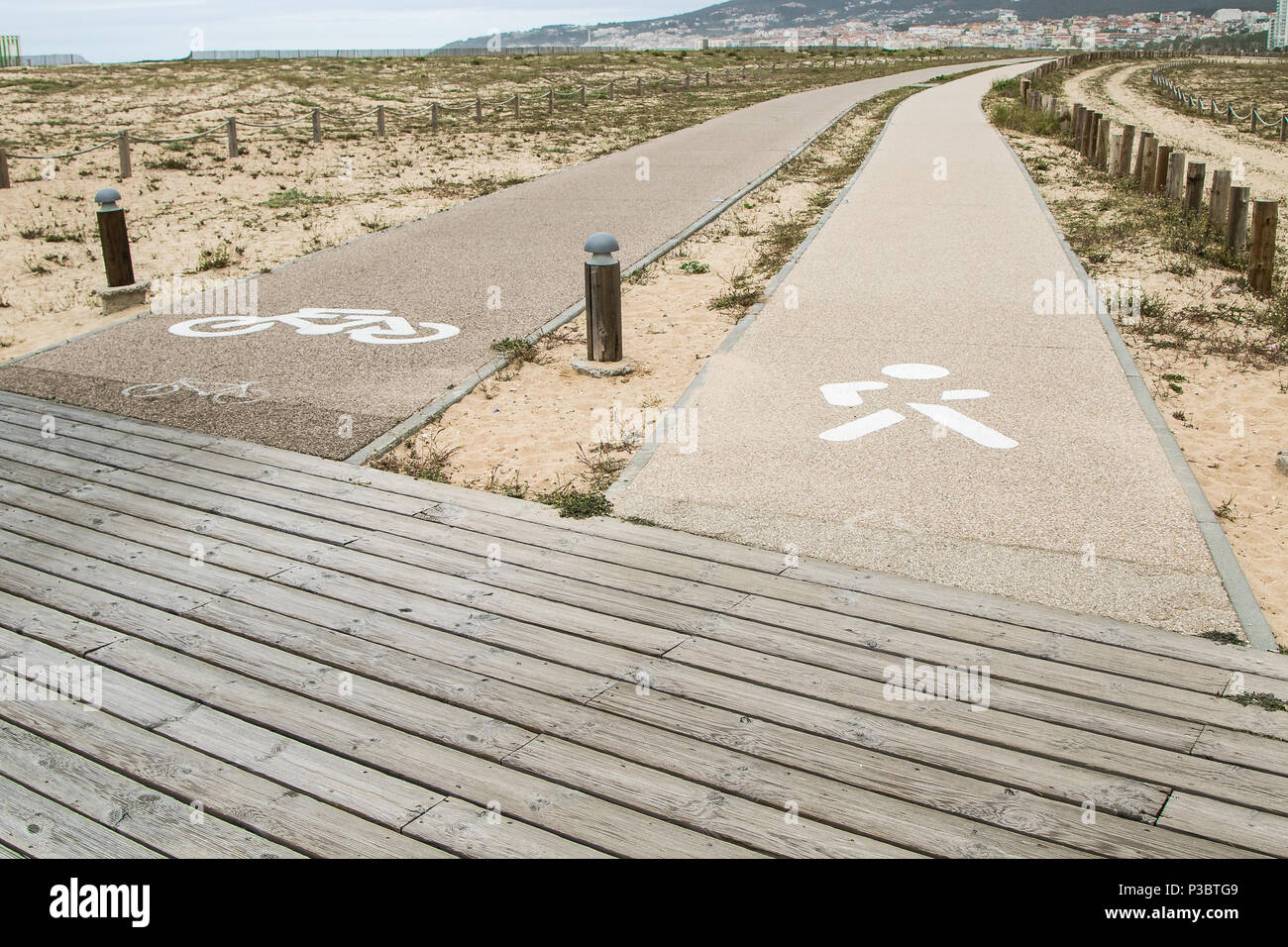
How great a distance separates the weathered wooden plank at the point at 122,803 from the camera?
313 centimetres

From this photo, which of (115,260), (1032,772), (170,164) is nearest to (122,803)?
(1032,772)

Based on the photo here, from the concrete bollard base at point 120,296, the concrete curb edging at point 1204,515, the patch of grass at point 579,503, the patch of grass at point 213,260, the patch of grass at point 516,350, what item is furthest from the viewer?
the patch of grass at point 213,260

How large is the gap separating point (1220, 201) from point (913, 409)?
8204 millimetres

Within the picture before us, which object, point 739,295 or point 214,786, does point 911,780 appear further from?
point 739,295

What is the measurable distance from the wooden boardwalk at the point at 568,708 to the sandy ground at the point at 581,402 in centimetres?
110

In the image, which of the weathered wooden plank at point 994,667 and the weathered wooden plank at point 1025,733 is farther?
the weathered wooden plank at point 994,667

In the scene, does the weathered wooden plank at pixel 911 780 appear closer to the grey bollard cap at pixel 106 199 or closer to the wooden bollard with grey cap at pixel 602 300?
the wooden bollard with grey cap at pixel 602 300

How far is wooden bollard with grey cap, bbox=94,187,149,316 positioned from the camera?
10.7m

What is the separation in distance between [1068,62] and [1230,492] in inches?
2772

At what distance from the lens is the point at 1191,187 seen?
14188mm

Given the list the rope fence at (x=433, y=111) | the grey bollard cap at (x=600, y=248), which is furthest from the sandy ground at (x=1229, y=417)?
the rope fence at (x=433, y=111)
